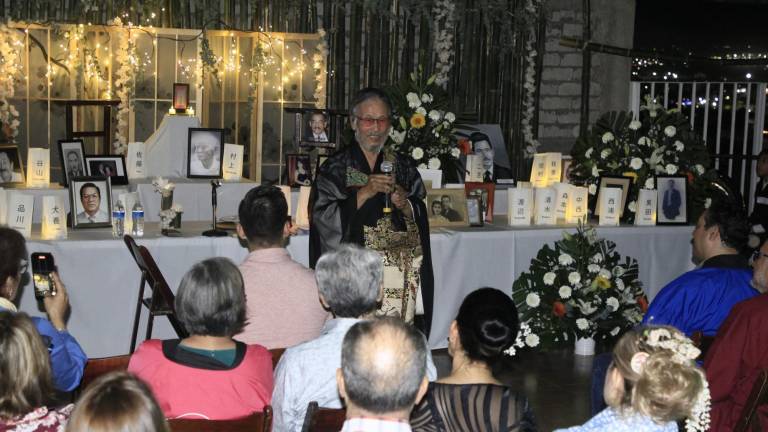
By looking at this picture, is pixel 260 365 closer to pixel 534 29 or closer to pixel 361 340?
pixel 361 340

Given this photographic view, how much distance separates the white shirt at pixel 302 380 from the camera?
3350mm

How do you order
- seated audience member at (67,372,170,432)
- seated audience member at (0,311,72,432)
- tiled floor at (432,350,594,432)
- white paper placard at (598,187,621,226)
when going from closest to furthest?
seated audience member at (67,372,170,432) → seated audience member at (0,311,72,432) → tiled floor at (432,350,594,432) → white paper placard at (598,187,621,226)

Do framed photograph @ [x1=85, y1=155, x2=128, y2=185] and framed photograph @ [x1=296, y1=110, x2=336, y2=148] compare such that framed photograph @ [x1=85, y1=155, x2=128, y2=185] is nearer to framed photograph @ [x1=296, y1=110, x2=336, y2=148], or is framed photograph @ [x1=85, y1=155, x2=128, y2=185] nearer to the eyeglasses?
framed photograph @ [x1=296, y1=110, x2=336, y2=148]

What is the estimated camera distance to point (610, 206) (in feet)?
23.5

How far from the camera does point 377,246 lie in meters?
5.32

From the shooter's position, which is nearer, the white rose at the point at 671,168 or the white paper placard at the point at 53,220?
the white paper placard at the point at 53,220

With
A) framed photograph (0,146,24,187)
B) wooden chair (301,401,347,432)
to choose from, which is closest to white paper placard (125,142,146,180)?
framed photograph (0,146,24,187)

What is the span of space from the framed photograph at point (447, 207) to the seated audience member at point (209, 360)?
11.4 ft

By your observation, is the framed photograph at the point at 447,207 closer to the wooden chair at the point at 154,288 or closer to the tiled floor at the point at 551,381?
the tiled floor at the point at 551,381

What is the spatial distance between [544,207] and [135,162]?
3.31 metres

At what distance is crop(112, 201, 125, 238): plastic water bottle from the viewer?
5.87m

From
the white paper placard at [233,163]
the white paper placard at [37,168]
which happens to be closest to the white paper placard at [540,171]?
the white paper placard at [233,163]

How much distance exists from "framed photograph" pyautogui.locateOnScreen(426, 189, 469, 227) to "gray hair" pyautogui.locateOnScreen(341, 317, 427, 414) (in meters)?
4.35

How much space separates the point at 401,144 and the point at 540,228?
1033 mm
